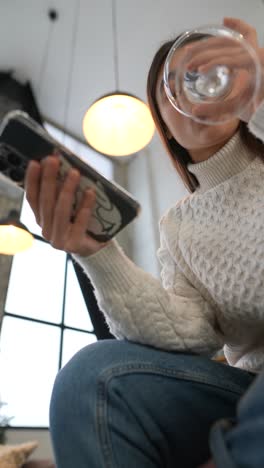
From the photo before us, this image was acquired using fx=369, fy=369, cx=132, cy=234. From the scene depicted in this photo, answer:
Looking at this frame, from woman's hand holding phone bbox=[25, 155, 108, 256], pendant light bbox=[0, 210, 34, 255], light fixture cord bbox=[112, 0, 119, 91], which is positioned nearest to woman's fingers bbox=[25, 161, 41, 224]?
woman's hand holding phone bbox=[25, 155, 108, 256]

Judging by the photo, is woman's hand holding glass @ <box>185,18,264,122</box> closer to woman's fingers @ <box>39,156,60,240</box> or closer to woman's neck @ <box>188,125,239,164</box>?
woman's neck @ <box>188,125,239,164</box>

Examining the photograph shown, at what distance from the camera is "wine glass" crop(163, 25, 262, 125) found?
454 millimetres

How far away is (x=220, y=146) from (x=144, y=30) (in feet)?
8.26

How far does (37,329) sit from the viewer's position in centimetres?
259

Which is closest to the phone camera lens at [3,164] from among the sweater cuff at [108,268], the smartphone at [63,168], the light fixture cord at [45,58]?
the smartphone at [63,168]

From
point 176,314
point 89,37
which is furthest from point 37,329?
point 176,314

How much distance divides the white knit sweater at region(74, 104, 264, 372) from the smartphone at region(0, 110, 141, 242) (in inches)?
1.5

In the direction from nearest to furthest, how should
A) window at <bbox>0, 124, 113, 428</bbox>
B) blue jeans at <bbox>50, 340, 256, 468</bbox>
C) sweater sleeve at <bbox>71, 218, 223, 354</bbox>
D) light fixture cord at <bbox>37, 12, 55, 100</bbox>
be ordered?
blue jeans at <bbox>50, 340, 256, 468</bbox> < sweater sleeve at <bbox>71, 218, 223, 354</bbox> < window at <bbox>0, 124, 113, 428</bbox> < light fixture cord at <bbox>37, 12, 55, 100</bbox>

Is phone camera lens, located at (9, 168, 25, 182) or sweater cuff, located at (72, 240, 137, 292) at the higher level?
phone camera lens, located at (9, 168, 25, 182)

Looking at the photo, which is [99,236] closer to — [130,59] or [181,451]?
[181,451]

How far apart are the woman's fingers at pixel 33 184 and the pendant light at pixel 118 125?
1546mm

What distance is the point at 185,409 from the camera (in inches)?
16.4

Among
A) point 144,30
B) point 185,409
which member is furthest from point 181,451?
point 144,30

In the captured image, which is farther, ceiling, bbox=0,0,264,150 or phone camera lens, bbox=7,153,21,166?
ceiling, bbox=0,0,264,150
